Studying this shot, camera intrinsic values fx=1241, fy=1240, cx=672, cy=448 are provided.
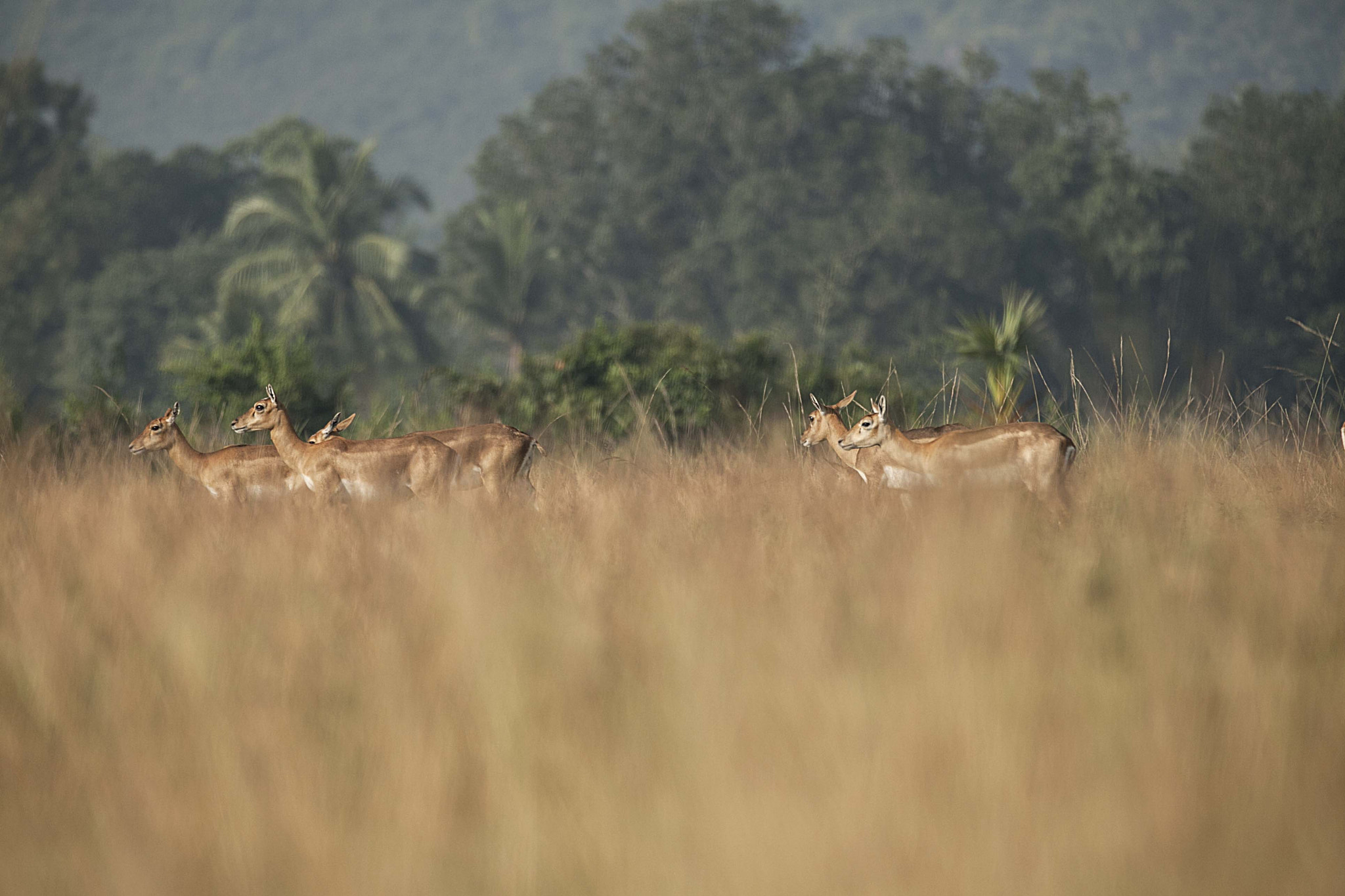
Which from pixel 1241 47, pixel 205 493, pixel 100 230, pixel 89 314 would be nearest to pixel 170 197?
pixel 100 230

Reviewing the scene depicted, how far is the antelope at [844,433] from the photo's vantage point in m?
6.80

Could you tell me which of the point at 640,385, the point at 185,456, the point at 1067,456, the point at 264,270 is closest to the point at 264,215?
the point at 264,270

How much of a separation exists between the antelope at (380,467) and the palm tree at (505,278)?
2661 centimetres

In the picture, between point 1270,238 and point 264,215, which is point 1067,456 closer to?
point 264,215

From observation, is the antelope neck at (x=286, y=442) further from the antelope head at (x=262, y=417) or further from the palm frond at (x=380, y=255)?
the palm frond at (x=380, y=255)

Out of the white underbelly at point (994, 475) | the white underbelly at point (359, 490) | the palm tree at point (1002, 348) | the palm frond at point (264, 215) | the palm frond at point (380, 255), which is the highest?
the palm frond at point (264, 215)

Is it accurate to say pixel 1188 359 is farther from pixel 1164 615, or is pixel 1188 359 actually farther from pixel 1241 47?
pixel 1241 47

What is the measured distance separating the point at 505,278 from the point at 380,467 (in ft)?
92.4

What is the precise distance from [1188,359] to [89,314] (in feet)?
96.8

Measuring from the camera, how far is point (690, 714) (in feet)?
8.43

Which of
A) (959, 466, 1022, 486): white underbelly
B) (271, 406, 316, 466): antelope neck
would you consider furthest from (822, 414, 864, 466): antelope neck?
(271, 406, 316, 466): antelope neck

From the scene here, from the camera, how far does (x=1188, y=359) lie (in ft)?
105

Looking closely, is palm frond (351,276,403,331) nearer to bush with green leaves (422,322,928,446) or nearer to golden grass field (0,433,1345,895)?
bush with green leaves (422,322,928,446)

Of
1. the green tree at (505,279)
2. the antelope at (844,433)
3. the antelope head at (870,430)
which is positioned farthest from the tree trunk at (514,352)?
the antelope head at (870,430)
